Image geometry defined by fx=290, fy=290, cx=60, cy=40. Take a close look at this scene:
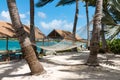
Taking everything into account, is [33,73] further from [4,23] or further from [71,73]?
[4,23]

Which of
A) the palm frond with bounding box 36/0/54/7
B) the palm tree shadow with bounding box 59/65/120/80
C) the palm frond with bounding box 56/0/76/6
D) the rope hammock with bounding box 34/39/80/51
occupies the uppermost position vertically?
the palm frond with bounding box 56/0/76/6

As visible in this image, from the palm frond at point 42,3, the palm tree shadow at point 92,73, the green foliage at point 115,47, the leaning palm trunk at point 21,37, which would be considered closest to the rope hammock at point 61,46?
the palm tree shadow at point 92,73

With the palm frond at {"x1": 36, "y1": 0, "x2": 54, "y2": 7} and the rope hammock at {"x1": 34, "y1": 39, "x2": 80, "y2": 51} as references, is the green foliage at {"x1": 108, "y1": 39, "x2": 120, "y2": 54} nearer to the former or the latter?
the palm frond at {"x1": 36, "y1": 0, "x2": 54, "y2": 7}

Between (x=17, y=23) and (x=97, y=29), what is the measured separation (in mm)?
3581

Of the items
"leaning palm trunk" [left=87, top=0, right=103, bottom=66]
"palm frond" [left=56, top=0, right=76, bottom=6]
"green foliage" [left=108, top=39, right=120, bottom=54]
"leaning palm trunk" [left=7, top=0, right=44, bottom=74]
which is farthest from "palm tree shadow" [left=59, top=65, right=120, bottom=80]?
"palm frond" [left=56, top=0, right=76, bottom=6]

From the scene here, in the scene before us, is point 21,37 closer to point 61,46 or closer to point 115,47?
point 61,46

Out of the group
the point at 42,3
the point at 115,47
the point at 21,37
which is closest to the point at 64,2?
the point at 42,3

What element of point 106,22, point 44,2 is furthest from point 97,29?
point 44,2

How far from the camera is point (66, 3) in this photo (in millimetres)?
23656

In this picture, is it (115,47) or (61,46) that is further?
(115,47)

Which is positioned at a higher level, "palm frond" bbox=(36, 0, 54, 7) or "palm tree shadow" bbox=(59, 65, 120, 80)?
"palm frond" bbox=(36, 0, 54, 7)

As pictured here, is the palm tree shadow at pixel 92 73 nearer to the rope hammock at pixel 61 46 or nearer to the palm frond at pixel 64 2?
the rope hammock at pixel 61 46

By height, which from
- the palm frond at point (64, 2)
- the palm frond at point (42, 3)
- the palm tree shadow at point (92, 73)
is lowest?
the palm tree shadow at point (92, 73)

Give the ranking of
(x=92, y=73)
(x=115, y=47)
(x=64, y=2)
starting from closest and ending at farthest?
(x=92, y=73), (x=115, y=47), (x=64, y=2)
